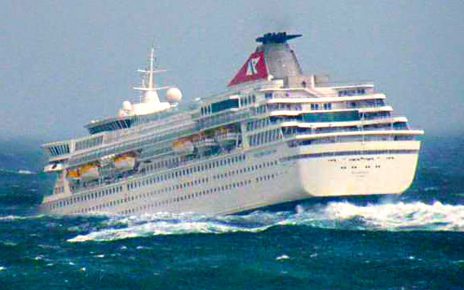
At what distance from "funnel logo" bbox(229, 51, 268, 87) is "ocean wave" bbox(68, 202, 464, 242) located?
11.9 m

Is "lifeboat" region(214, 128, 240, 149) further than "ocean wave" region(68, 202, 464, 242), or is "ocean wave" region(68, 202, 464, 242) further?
"lifeboat" region(214, 128, 240, 149)

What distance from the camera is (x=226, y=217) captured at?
7656 cm

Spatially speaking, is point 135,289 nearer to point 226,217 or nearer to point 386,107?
point 226,217

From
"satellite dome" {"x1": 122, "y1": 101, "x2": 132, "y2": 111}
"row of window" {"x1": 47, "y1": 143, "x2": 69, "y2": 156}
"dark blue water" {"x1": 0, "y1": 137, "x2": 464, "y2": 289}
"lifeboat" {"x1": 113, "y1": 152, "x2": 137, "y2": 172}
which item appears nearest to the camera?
"dark blue water" {"x1": 0, "y1": 137, "x2": 464, "y2": 289}

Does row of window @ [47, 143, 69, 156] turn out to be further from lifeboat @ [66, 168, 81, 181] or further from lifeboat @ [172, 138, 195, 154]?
lifeboat @ [172, 138, 195, 154]

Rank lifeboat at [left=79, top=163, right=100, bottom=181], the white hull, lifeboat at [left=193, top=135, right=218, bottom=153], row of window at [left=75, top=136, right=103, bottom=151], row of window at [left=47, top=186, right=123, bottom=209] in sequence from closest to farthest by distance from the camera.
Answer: the white hull
lifeboat at [left=193, top=135, right=218, bottom=153]
row of window at [left=47, top=186, right=123, bottom=209]
lifeboat at [left=79, top=163, right=100, bottom=181]
row of window at [left=75, top=136, right=103, bottom=151]

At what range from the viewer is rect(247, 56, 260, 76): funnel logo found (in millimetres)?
82812

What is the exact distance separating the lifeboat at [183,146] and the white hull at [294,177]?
55.4 inches

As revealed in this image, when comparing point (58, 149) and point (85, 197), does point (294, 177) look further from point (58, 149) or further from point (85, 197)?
point (58, 149)

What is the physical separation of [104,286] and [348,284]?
491 inches

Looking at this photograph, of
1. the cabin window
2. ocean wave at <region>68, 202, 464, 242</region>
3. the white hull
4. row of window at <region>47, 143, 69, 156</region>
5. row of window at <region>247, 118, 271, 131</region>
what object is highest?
the cabin window

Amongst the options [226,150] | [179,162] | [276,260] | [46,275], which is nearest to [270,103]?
[226,150]

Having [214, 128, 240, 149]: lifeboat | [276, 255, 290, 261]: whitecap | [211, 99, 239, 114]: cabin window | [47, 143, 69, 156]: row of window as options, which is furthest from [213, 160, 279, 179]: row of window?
[47, 143, 69, 156]: row of window

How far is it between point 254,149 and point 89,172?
1926 centimetres
